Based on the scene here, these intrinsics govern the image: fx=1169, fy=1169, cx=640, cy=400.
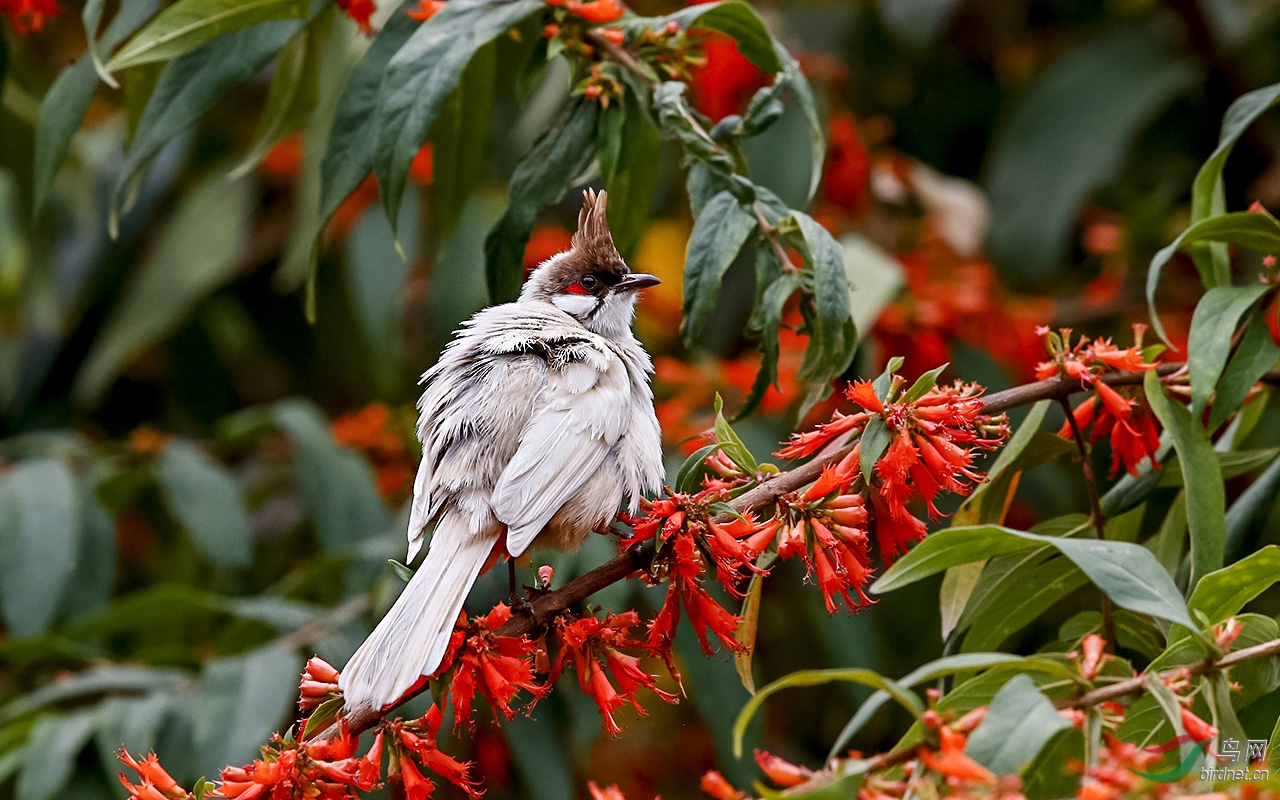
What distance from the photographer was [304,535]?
18.3 ft

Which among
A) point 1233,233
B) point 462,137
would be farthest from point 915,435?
point 462,137

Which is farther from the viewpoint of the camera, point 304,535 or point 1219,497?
point 304,535

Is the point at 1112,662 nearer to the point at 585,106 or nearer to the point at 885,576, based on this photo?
the point at 885,576

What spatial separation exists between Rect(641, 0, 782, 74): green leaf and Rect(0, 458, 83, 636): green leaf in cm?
244

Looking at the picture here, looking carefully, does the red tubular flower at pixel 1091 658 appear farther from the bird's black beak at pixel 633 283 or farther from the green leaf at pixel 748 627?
the bird's black beak at pixel 633 283

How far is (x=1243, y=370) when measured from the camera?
7.41 ft

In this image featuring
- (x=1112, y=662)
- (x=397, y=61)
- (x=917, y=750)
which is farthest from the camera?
(x=397, y=61)

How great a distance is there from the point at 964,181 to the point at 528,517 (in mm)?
5096

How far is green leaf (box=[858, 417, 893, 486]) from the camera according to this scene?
1.99 metres

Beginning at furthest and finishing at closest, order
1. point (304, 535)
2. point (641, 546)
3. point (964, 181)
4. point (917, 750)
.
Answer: point (964, 181) → point (304, 535) → point (641, 546) → point (917, 750)

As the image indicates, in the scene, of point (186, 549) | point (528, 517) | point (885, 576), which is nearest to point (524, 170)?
point (528, 517)

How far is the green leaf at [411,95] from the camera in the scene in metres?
2.44

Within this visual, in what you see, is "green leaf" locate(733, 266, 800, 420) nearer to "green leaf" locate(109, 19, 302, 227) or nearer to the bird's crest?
the bird's crest

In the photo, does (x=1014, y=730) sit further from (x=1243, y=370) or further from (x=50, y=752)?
(x=50, y=752)
